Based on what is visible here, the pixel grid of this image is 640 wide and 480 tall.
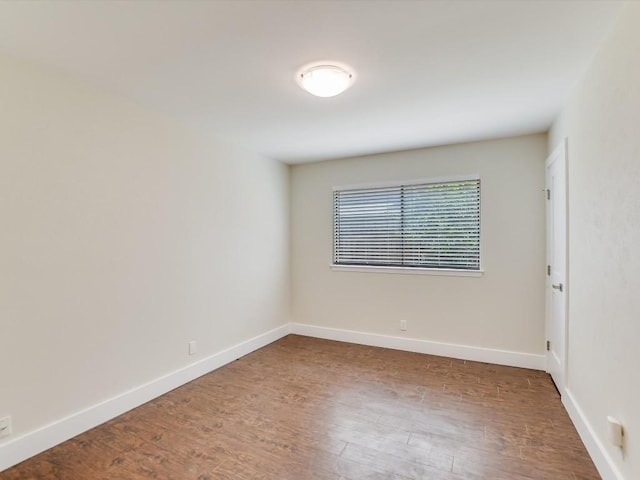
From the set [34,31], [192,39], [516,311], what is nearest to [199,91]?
[192,39]

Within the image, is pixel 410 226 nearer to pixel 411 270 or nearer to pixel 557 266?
pixel 411 270

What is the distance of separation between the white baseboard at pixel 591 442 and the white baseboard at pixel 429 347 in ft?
2.93

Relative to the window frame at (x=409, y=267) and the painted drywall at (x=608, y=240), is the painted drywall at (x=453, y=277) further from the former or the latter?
the painted drywall at (x=608, y=240)

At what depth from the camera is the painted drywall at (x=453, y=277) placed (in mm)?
3523

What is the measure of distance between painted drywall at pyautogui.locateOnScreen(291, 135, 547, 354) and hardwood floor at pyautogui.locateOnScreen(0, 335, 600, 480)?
1.72 feet

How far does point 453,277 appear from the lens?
386 cm

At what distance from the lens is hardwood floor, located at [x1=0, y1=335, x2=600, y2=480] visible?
1.97 m

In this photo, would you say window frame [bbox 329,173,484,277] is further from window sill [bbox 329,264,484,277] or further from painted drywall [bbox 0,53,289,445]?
painted drywall [bbox 0,53,289,445]

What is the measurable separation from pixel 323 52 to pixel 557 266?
2705 mm

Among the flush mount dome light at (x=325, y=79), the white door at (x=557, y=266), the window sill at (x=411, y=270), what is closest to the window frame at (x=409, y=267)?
the window sill at (x=411, y=270)

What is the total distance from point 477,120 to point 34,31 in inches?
128

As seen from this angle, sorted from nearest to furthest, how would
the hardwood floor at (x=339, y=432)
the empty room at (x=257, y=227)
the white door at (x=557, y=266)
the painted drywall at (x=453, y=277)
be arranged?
the empty room at (x=257, y=227)
the hardwood floor at (x=339, y=432)
the white door at (x=557, y=266)
the painted drywall at (x=453, y=277)

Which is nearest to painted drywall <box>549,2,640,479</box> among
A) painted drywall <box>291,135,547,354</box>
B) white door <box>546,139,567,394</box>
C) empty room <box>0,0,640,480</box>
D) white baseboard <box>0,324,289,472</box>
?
empty room <box>0,0,640,480</box>

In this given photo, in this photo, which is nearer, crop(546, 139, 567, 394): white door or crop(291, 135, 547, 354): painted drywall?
crop(546, 139, 567, 394): white door
